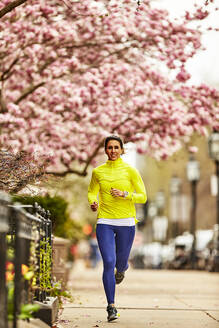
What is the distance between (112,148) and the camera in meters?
9.23

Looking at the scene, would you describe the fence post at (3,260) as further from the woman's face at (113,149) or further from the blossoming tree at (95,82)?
the blossoming tree at (95,82)

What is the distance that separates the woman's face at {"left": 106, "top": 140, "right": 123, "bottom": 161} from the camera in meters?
9.22

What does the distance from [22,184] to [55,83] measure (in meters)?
8.08

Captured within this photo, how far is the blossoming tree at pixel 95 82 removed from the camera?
1736cm

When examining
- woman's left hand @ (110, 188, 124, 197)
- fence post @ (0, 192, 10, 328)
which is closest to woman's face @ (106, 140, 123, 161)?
woman's left hand @ (110, 188, 124, 197)

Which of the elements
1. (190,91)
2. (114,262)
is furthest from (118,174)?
(190,91)

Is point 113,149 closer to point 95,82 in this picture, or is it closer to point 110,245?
point 110,245

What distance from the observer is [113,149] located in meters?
9.20

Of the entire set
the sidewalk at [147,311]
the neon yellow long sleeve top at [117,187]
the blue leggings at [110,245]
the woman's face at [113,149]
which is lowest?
the sidewalk at [147,311]

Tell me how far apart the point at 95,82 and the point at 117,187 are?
29.7 ft

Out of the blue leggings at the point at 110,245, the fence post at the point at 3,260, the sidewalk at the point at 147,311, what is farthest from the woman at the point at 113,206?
the fence post at the point at 3,260

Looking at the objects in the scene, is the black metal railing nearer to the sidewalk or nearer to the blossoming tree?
the sidewalk

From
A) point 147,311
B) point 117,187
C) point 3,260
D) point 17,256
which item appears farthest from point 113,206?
point 3,260

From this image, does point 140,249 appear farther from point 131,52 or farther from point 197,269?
point 131,52
